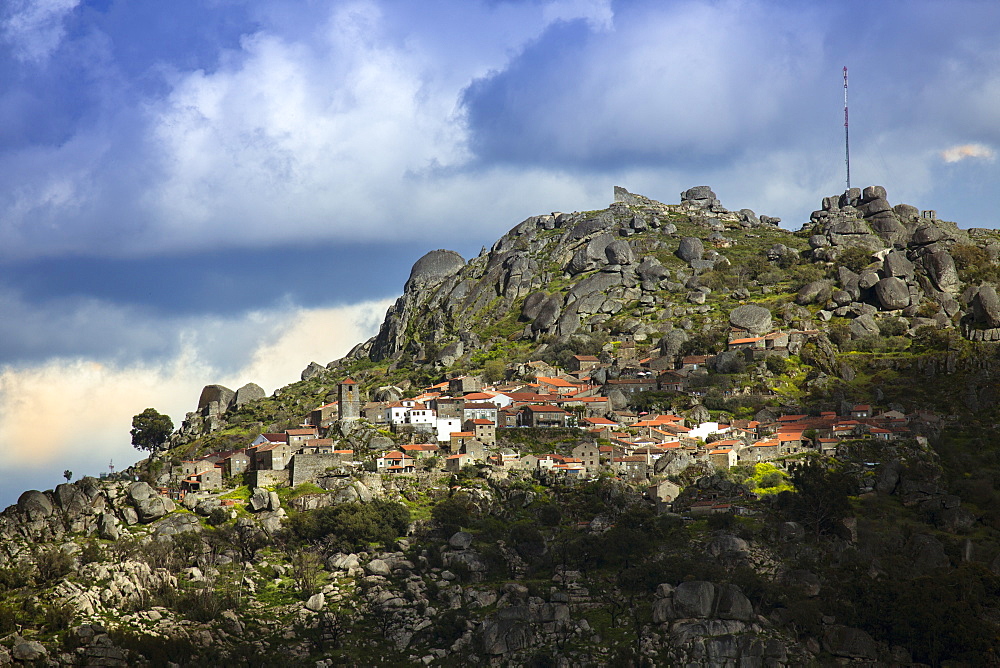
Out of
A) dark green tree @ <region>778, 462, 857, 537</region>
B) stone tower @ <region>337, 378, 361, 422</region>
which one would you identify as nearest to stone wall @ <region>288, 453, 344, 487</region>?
stone tower @ <region>337, 378, 361, 422</region>

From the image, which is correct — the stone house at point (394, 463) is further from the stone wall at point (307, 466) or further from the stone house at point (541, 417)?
the stone house at point (541, 417)

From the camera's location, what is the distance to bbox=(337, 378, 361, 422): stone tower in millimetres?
110500

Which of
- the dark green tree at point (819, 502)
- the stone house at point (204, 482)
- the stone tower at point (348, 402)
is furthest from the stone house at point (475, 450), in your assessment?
the dark green tree at point (819, 502)

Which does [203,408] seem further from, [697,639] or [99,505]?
[697,639]

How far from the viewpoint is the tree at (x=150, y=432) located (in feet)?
454

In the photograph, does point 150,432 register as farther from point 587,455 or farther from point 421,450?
point 587,455

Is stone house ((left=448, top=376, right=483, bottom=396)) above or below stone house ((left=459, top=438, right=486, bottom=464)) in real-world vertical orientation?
above

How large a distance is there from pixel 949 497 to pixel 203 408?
314 feet

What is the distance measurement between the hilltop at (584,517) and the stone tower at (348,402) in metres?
0.50

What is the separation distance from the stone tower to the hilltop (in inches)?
19.6

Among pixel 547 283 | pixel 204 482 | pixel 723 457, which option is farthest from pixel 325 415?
pixel 547 283

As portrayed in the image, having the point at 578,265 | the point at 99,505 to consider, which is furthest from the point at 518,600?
the point at 578,265

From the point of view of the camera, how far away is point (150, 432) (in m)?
138

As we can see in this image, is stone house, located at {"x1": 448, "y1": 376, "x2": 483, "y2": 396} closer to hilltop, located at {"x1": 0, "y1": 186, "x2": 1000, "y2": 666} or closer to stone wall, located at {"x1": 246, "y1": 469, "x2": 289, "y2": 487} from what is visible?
hilltop, located at {"x1": 0, "y1": 186, "x2": 1000, "y2": 666}
